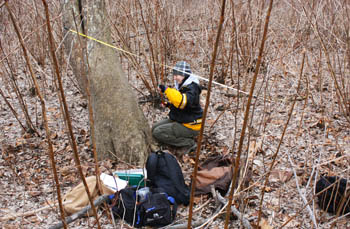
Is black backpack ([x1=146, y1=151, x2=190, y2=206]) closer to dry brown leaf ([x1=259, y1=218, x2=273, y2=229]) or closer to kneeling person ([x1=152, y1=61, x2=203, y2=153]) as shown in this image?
kneeling person ([x1=152, y1=61, x2=203, y2=153])

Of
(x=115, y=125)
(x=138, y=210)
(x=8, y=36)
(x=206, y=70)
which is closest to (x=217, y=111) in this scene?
(x=206, y=70)

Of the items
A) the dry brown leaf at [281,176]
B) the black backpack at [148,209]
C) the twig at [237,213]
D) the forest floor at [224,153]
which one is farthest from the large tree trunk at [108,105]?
the dry brown leaf at [281,176]

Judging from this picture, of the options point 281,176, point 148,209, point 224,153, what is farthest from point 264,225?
point 224,153

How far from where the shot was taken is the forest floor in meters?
2.96

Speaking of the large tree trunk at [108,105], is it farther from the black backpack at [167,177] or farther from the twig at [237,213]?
the twig at [237,213]

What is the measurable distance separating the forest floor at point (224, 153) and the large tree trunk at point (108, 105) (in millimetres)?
252

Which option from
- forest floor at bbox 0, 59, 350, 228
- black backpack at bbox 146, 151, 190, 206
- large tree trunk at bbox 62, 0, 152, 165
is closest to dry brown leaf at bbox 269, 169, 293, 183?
forest floor at bbox 0, 59, 350, 228

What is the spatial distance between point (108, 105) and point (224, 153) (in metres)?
1.58

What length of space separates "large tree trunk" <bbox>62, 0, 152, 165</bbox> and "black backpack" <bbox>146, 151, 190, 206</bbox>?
16.3 inches

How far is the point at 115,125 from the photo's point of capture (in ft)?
12.6

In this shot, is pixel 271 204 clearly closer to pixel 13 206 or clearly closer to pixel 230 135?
pixel 230 135

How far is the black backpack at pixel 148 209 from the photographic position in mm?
2900

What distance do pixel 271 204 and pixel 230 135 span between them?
4.52ft

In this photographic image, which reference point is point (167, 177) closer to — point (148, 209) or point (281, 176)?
point (148, 209)
